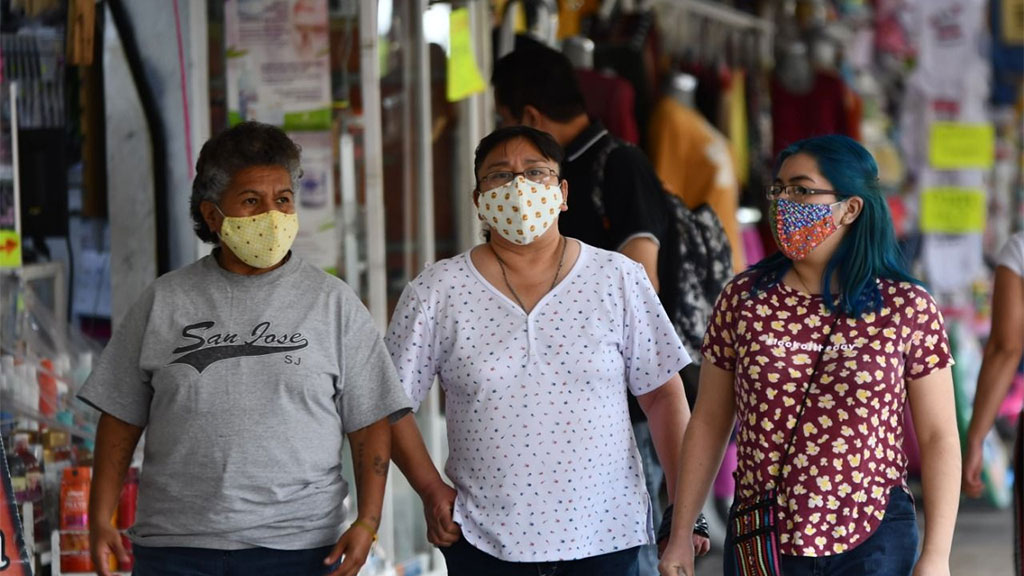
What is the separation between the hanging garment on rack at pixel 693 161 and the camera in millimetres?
6363

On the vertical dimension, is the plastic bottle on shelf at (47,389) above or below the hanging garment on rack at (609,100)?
below

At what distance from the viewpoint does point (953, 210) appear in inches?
340

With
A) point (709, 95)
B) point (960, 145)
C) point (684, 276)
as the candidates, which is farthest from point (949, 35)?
point (684, 276)

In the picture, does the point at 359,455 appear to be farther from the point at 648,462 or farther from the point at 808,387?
the point at 648,462

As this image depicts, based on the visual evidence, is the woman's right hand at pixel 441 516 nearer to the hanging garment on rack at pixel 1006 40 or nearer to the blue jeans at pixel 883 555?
the blue jeans at pixel 883 555

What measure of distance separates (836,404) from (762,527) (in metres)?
0.31

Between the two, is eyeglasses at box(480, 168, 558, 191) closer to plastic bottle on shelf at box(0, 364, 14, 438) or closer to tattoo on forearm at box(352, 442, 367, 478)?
tattoo on forearm at box(352, 442, 367, 478)

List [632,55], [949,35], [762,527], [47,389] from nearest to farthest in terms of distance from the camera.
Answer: [762,527]
[47,389]
[632,55]
[949,35]

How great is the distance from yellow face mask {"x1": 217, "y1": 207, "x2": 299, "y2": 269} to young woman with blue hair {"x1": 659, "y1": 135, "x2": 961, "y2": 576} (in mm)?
997

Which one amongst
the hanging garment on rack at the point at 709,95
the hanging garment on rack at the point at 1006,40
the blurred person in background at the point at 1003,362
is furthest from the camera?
the hanging garment on rack at the point at 1006,40

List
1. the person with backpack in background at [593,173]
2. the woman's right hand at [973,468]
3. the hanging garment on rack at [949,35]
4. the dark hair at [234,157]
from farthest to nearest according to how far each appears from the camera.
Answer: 1. the hanging garment on rack at [949,35]
2. the woman's right hand at [973,468]
3. the person with backpack in background at [593,173]
4. the dark hair at [234,157]

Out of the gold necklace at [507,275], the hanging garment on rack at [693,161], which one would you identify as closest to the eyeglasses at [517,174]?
the gold necklace at [507,275]

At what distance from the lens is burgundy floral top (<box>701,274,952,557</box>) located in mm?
2994

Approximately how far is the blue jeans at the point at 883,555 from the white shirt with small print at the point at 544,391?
0.38 metres
